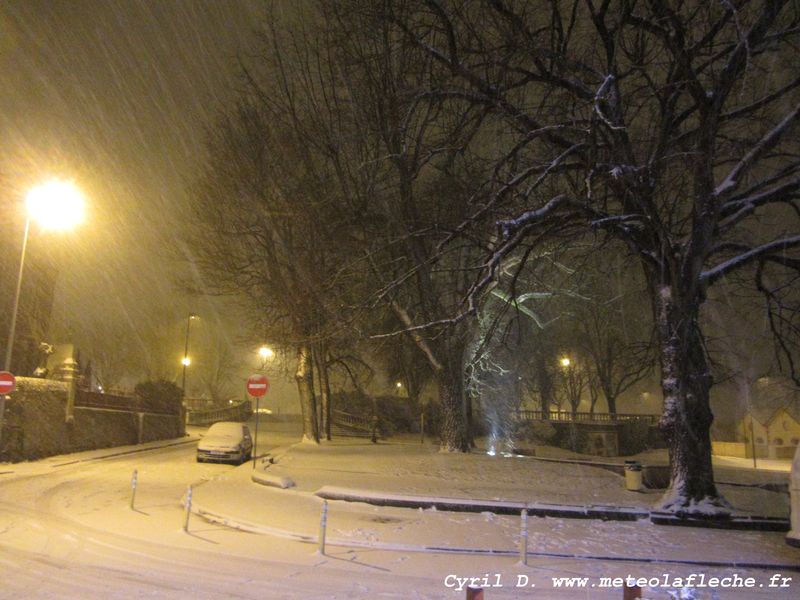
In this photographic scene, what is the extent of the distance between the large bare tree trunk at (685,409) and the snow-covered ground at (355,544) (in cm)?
116

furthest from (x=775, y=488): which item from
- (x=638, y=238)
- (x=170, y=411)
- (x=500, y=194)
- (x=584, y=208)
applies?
(x=170, y=411)

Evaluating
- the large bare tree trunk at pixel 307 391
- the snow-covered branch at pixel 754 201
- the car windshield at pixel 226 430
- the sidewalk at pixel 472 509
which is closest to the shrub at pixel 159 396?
the car windshield at pixel 226 430

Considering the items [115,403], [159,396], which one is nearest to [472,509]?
[115,403]

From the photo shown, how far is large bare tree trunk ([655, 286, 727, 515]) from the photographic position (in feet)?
46.6

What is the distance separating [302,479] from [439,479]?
13.0 feet

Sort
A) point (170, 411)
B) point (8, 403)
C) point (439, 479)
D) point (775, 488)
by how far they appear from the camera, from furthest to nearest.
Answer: point (170, 411)
point (8, 403)
point (775, 488)
point (439, 479)

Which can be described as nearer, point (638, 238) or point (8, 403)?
point (638, 238)

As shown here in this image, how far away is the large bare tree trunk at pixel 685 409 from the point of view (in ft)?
46.6

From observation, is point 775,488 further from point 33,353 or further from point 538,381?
point 33,353

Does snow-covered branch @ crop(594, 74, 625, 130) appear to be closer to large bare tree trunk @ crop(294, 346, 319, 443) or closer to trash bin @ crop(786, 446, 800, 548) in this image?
trash bin @ crop(786, 446, 800, 548)

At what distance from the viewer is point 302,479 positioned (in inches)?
723

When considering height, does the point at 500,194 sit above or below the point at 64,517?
above

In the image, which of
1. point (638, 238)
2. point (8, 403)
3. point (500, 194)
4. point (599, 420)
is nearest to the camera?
point (500, 194)

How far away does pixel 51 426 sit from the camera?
2697cm
